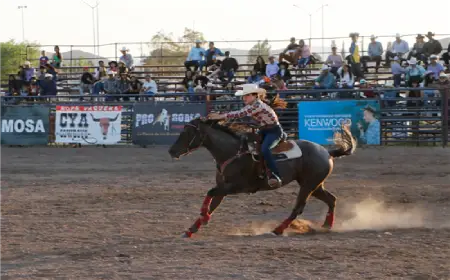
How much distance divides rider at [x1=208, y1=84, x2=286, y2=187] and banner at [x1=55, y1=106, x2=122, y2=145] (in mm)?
12729

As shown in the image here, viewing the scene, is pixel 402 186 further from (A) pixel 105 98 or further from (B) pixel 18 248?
(A) pixel 105 98

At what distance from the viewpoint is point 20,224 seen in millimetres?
A: 10352

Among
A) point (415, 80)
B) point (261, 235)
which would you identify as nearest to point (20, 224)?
point (261, 235)

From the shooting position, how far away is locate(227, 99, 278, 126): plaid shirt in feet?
31.4

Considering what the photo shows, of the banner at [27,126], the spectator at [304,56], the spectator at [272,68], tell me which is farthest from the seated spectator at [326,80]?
the banner at [27,126]

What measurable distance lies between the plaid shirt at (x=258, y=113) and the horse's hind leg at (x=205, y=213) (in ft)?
3.36

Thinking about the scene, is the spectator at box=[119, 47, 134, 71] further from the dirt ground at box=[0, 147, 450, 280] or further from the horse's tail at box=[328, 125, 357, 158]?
the horse's tail at box=[328, 125, 357, 158]

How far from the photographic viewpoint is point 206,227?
10078mm

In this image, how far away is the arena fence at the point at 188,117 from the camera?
2059cm

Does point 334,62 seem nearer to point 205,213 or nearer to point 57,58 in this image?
point 57,58

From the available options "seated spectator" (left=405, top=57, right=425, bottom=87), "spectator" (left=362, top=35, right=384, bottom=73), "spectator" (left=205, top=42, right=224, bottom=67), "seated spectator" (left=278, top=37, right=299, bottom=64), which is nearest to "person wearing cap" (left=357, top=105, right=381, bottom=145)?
"seated spectator" (left=405, top=57, right=425, bottom=87)

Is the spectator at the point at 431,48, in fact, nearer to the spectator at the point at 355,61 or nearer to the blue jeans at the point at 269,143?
the spectator at the point at 355,61

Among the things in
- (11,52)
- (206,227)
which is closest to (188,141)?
(206,227)

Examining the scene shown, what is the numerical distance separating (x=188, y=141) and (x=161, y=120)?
1207 cm
